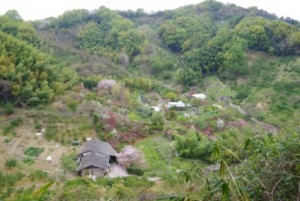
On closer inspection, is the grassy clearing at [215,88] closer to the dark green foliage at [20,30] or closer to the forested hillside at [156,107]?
the forested hillside at [156,107]

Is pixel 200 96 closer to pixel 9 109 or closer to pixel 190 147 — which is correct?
pixel 190 147

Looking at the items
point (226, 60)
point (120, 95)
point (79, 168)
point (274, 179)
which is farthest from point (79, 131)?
point (226, 60)

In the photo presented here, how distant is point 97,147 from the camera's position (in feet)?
51.3

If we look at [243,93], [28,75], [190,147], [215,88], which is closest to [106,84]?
[28,75]

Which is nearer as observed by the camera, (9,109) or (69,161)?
(69,161)

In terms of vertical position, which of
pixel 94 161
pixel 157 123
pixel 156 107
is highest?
pixel 94 161

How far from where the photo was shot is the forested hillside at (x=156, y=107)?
2.17 meters

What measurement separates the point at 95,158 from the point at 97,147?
963 mm

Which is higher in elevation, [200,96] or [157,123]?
[157,123]

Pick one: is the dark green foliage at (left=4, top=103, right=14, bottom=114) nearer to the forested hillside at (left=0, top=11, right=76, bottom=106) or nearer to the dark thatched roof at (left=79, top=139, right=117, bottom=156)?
the forested hillside at (left=0, top=11, right=76, bottom=106)

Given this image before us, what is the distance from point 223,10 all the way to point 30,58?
3587 centimetres

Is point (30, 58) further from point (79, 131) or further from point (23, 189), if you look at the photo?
point (23, 189)

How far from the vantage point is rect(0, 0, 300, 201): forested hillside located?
7.11 feet

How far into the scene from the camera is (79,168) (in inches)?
564
